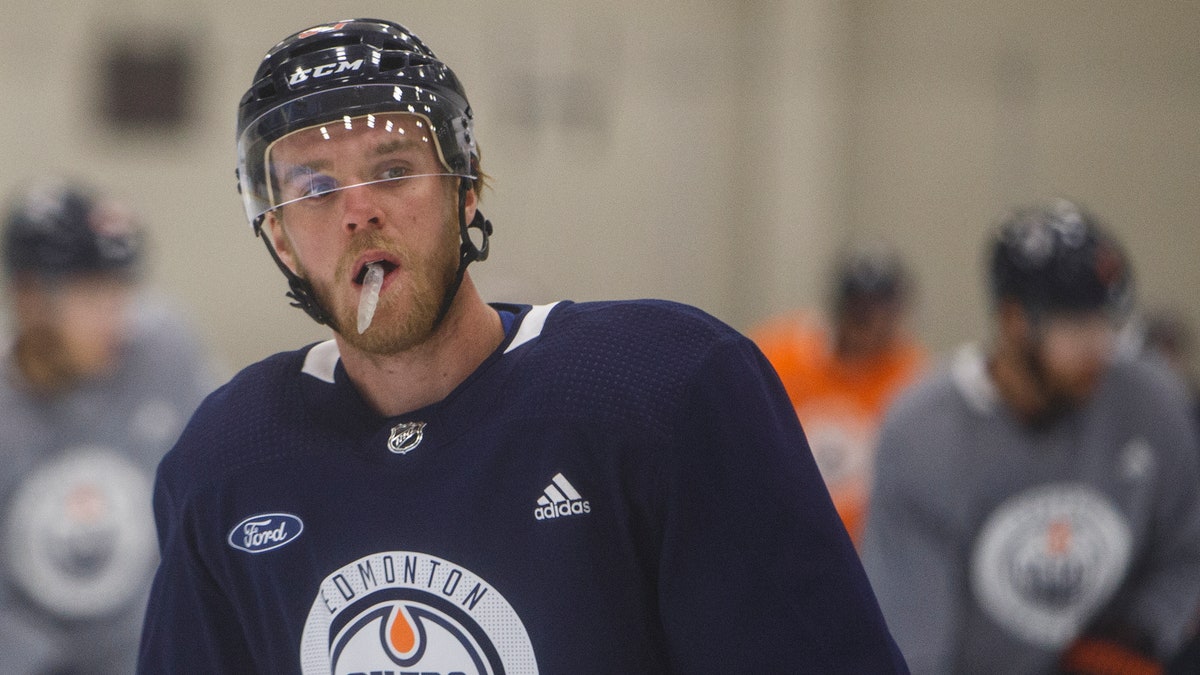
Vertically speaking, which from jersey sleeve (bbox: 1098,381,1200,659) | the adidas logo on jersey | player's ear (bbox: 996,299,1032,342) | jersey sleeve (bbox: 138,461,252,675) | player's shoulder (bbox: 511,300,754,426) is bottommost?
jersey sleeve (bbox: 1098,381,1200,659)

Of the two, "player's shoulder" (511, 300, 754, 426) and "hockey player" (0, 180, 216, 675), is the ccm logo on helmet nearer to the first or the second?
"player's shoulder" (511, 300, 754, 426)

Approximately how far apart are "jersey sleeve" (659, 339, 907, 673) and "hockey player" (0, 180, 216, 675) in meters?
2.44

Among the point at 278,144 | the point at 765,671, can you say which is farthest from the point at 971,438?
the point at 278,144

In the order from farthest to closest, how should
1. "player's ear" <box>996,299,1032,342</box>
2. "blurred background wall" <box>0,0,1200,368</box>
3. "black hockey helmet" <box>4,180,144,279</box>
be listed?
1. "blurred background wall" <box>0,0,1200,368</box>
2. "black hockey helmet" <box>4,180,144,279</box>
3. "player's ear" <box>996,299,1032,342</box>

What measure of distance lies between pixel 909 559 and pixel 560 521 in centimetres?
168

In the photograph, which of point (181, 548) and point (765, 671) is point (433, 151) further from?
point (765, 671)

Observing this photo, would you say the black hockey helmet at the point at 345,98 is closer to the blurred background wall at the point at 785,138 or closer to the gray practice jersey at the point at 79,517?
the gray practice jersey at the point at 79,517

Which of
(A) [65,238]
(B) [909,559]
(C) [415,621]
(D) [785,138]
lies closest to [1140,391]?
(B) [909,559]

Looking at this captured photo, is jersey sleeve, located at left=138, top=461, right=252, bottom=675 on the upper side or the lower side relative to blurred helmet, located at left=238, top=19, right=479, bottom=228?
lower

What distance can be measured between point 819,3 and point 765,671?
9.00 meters

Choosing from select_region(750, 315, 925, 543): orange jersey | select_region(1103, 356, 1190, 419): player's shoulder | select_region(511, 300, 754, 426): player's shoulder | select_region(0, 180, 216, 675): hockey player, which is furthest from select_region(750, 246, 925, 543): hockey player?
select_region(511, 300, 754, 426): player's shoulder

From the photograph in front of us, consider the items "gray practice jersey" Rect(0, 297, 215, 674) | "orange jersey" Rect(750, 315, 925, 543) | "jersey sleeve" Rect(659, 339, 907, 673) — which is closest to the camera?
"jersey sleeve" Rect(659, 339, 907, 673)

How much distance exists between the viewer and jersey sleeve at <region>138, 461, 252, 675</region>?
1.86 meters

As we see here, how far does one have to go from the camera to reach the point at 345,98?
1.71m
